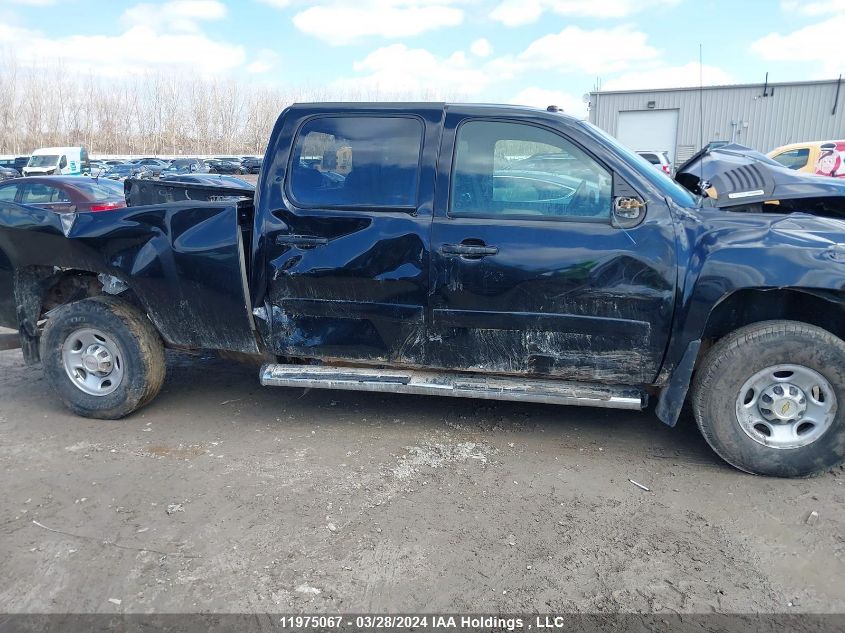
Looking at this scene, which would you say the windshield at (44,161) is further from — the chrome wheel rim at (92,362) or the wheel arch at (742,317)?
the wheel arch at (742,317)

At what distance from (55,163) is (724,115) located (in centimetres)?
3195

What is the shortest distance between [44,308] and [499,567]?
3.79 m

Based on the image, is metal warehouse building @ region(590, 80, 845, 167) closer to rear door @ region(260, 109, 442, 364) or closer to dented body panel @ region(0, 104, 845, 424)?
dented body panel @ region(0, 104, 845, 424)

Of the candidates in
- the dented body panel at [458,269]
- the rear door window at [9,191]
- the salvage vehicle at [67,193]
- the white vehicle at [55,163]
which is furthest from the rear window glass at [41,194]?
the white vehicle at [55,163]

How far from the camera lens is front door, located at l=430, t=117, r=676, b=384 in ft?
11.1

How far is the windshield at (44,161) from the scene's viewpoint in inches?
1182

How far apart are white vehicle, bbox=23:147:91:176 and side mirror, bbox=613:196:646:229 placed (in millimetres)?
30897

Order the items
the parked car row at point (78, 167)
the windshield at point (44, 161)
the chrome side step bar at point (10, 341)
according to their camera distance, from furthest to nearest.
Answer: the windshield at point (44, 161) → the parked car row at point (78, 167) → the chrome side step bar at point (10, 341)

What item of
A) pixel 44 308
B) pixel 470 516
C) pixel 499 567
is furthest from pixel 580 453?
pixel 44 308

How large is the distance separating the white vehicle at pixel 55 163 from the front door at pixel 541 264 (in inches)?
1193

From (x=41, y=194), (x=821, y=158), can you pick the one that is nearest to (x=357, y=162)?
(x=41, y=194)

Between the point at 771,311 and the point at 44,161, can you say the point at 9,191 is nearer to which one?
the point at 771,311

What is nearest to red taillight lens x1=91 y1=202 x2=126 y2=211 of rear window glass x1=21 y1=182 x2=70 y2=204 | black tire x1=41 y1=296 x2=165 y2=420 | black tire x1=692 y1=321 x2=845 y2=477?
rear window glass x1=21 y1=182 x2=70 y2=204

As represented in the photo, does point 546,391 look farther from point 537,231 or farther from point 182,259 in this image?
point 182,259
